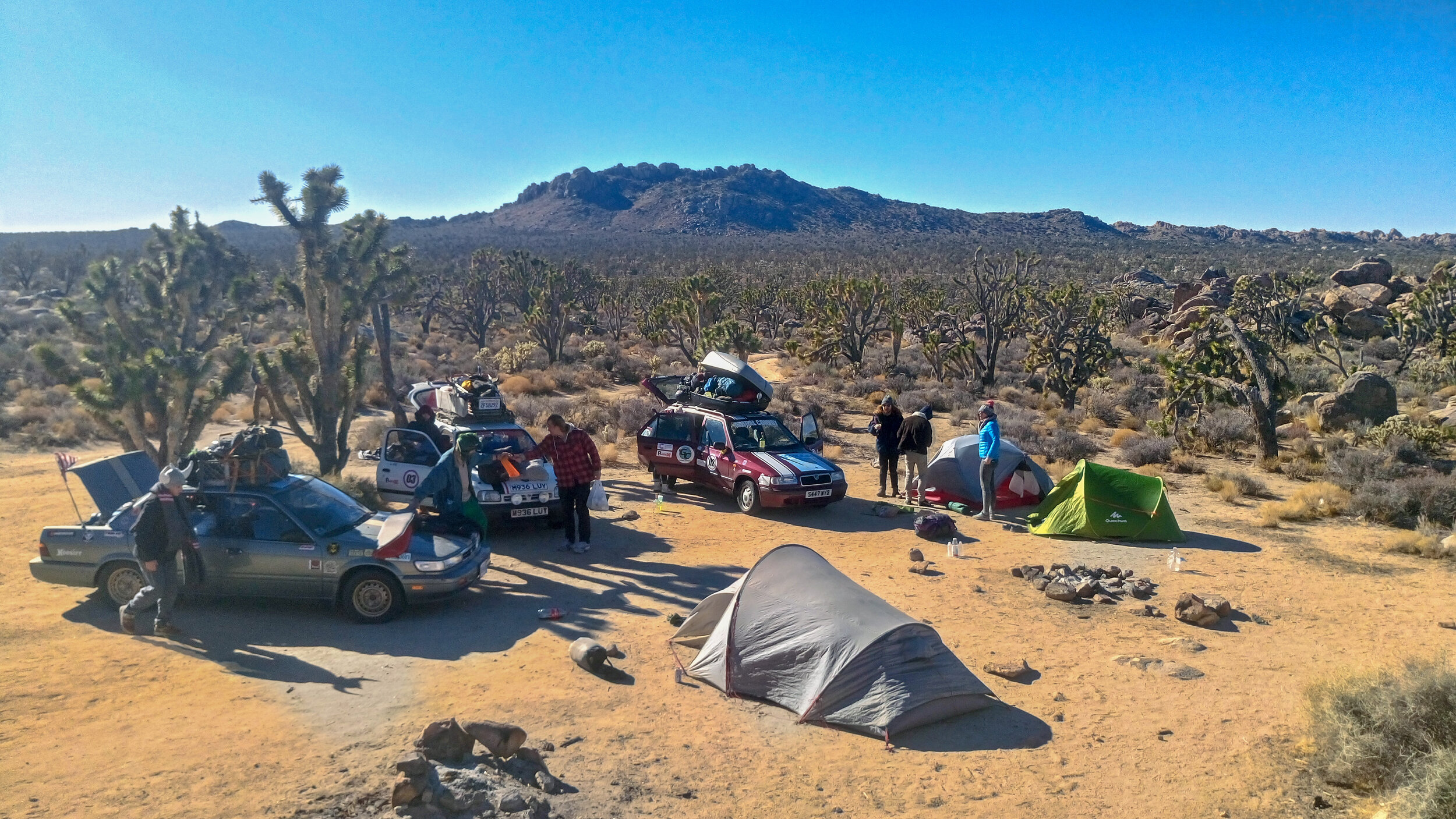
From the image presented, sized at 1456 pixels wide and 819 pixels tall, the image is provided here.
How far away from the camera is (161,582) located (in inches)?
298

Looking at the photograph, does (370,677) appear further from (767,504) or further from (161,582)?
(767,504)

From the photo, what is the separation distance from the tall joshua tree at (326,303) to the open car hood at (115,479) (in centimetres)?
393

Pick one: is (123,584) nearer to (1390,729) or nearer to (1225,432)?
(1390,729)

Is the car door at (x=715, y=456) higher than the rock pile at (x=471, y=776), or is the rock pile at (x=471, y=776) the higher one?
the car door at (x=715, y=456)

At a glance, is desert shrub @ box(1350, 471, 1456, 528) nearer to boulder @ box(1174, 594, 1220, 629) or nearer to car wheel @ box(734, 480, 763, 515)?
boulder @ box(1174, 594, 1220, 629)

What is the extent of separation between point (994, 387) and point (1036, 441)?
29.9ft

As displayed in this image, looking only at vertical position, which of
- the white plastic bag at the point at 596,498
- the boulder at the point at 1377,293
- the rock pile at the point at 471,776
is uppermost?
the boulder at the point at 1377,293

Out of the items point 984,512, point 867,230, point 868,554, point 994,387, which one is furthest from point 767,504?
point 867,230

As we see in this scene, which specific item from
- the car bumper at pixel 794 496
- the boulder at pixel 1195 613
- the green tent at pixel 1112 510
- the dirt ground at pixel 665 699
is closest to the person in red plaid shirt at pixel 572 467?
the dirt ground at pixel 665 699

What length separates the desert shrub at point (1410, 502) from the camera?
1182 centimetres

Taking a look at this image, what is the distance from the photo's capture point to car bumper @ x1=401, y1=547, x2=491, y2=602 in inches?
322

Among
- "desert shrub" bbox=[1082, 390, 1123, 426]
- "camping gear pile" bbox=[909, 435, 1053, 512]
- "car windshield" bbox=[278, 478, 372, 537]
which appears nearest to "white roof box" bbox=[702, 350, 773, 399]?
"camping gear pile" bbox=[909, 435, 1053, 512]

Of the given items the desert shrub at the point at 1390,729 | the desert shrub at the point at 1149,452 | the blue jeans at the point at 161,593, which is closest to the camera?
the desert shrub at the point at 1390,729

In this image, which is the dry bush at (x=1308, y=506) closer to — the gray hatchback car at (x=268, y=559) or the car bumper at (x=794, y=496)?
the car bumper at (x=794, y=496)
